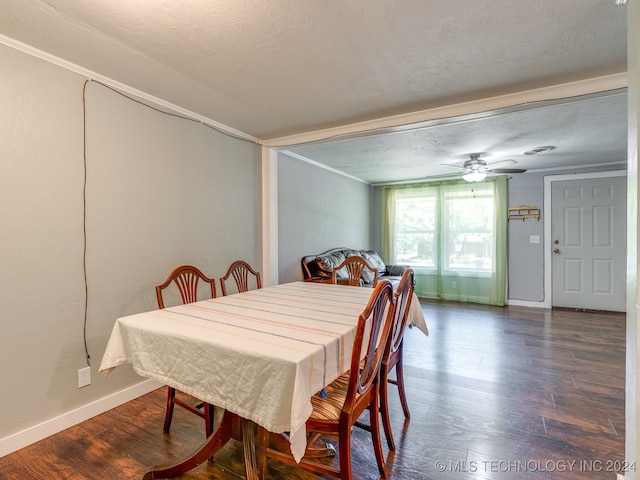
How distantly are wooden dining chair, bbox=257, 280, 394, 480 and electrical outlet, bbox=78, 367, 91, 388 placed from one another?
1425 millimetres

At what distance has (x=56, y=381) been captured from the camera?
1.92 m

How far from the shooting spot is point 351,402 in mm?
1242

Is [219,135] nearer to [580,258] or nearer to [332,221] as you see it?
[332,221]

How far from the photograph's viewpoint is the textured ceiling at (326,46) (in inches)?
59.4

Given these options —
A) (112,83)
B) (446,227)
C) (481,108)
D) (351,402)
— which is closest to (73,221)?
(112,83)

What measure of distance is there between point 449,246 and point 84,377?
216 inches

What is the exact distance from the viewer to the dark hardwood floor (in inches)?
62.8

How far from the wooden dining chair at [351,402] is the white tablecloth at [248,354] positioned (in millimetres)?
102

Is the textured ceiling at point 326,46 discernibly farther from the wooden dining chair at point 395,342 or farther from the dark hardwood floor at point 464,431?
the dark hardwood floor at point 464,431

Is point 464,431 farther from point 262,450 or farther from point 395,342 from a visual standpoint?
point 262,450

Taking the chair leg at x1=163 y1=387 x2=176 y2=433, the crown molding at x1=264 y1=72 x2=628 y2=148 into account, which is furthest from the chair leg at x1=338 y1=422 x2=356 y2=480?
the crown molding at x1=264 y1=72 x2=628 y2=148

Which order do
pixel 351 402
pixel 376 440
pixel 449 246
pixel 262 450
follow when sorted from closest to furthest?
1. pixel 351 402
2. pixel 262 450
3. pixel 376 440
4. pixel 449 246

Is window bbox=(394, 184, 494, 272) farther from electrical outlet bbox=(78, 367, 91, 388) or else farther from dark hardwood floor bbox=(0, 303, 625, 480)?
electrical outlet bbox=(78, 367, 91, 388)

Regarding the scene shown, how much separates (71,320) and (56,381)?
37 centimetres
